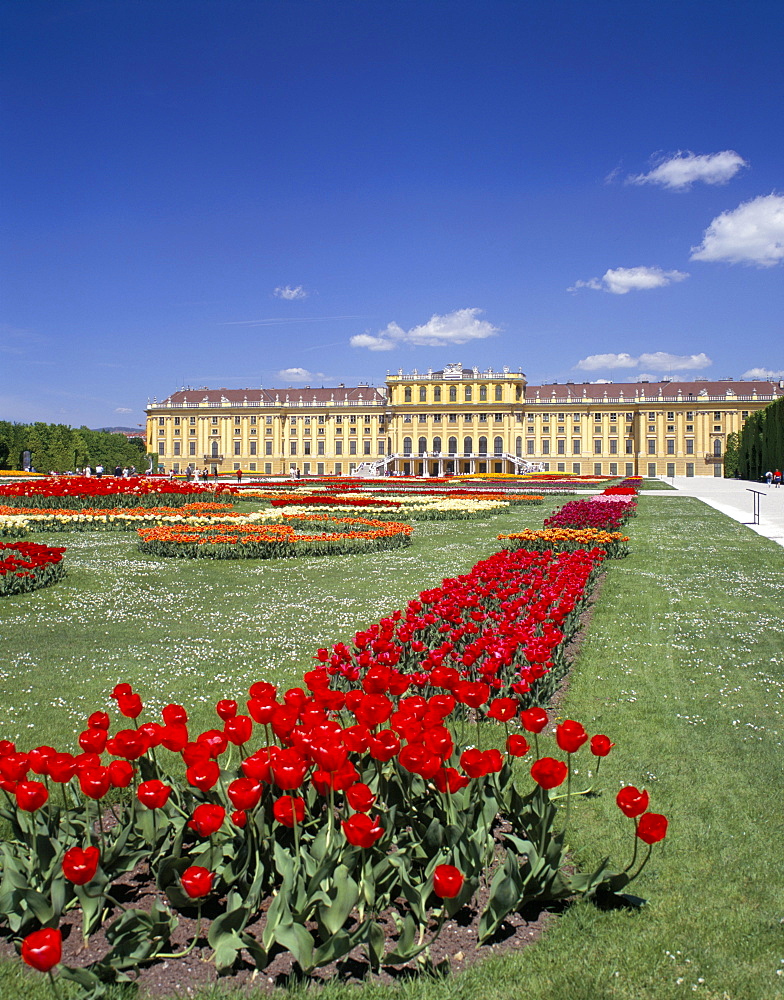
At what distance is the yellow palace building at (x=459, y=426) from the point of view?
79.4 m

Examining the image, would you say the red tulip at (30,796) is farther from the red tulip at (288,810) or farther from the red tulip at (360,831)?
the red tulip at (360,831)

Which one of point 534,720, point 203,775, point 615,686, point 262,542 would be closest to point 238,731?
point 203,775

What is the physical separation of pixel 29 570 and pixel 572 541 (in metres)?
8.52

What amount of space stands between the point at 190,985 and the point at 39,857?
745 millimetres

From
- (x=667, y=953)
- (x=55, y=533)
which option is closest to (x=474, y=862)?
(x=667, y=953)

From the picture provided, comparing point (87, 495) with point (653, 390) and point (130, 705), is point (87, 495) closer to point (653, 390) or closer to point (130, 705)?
point (130, 705)

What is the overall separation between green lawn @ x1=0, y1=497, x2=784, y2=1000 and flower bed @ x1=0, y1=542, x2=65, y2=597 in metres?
0.26

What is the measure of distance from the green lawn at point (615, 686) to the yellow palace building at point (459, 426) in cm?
6590

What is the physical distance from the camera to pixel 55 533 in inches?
692

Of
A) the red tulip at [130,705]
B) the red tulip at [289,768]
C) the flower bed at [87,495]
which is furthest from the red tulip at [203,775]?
the flower bed at [87,495]

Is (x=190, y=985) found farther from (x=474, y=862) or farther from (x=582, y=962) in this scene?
(x=582, y=962)

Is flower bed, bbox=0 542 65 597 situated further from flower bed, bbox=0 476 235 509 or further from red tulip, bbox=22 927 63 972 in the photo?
flower bed, bbox=0 476 235 509

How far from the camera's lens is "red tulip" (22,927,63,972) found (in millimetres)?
2000

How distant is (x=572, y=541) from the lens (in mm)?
13094
